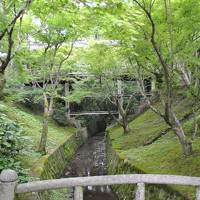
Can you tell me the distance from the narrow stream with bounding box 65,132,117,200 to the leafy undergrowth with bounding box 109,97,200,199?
1.47m

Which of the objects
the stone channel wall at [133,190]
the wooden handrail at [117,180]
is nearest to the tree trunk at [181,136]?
the stone channel wall at [133,190]

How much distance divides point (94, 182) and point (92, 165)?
1383cm

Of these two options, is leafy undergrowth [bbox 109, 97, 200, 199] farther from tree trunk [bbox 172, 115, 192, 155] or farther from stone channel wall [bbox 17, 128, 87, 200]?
stone channel wall [bbox 17, 128, 87, 200]

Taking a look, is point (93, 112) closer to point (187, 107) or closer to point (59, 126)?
point (59, 126)

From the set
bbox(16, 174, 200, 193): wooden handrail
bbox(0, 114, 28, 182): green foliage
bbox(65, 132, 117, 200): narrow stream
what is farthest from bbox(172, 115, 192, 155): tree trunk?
bbox(16, 174, 200, 193): wooden handrail

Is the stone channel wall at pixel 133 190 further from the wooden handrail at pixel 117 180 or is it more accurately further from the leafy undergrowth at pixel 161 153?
the wooden handrail at pixel 117 180

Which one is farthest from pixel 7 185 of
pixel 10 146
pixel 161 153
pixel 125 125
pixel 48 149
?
pixel 125 125

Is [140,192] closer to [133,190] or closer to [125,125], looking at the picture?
[133,190]

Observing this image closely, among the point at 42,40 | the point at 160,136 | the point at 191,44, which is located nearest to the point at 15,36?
the point at 42,40

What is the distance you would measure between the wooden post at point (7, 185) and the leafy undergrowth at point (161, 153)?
416 cm

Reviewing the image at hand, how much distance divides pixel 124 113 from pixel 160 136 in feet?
15.6

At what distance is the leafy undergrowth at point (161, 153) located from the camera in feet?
29.7

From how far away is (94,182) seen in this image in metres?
4.70

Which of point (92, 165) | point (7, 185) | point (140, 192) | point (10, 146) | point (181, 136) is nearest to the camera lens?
point (140, 192)
